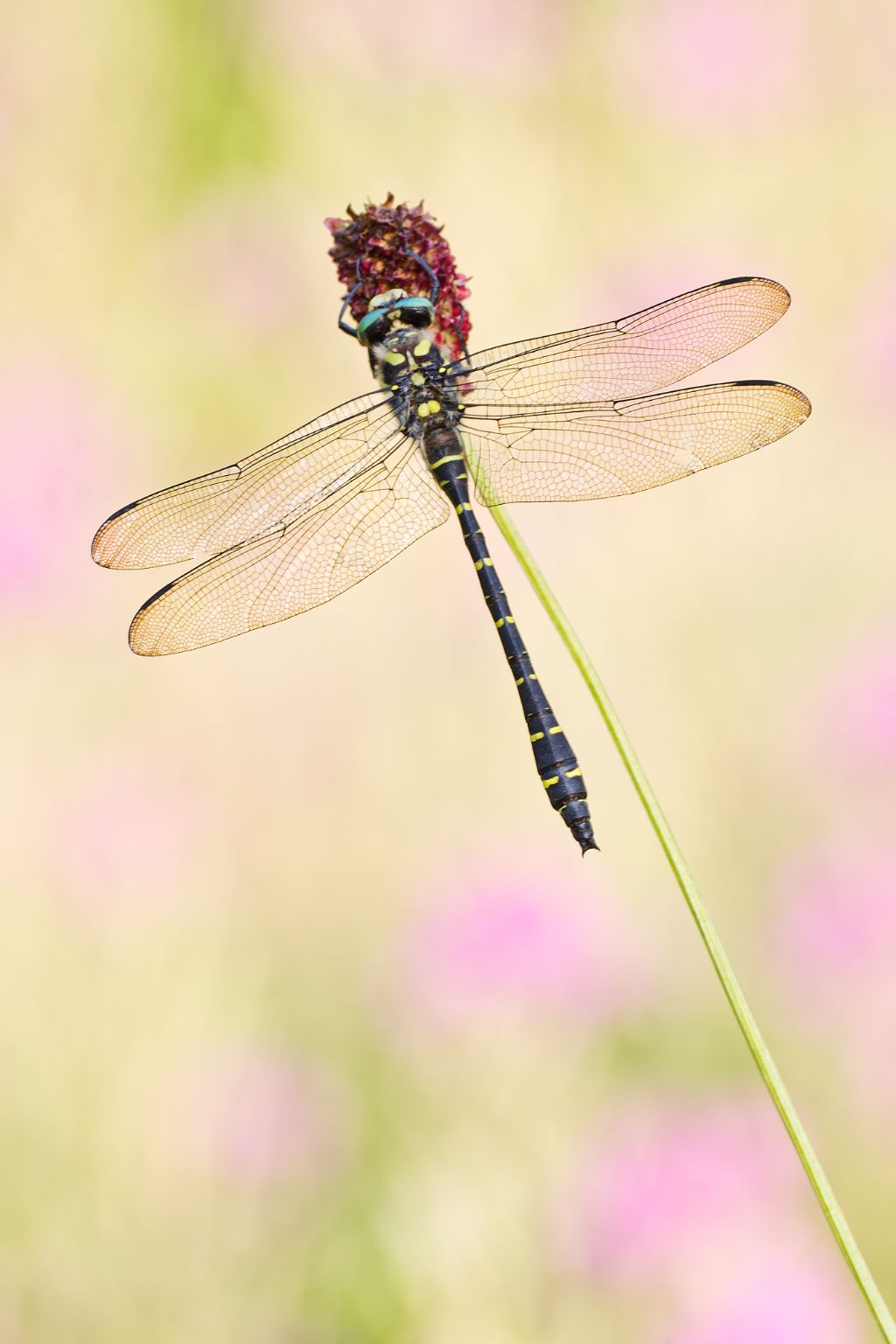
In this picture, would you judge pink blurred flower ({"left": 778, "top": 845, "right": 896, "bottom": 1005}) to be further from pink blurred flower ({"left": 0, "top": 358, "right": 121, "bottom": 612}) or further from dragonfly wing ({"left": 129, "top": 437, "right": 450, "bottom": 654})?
pink blurred flower ({"left": 0, "top": 358, "right": 121, "bottom": 612})

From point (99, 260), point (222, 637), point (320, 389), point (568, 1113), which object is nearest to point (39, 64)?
point (99, 260)

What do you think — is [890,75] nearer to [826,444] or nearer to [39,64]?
[826,444]

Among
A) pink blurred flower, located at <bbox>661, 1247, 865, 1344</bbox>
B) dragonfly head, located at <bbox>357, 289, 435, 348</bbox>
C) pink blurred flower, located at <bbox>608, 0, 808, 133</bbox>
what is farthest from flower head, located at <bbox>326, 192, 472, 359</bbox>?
pink blurred flower, located at <bbox>608, 0, 808, 133</bbox>

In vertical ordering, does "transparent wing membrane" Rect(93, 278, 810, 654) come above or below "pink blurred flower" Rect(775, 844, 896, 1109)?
above

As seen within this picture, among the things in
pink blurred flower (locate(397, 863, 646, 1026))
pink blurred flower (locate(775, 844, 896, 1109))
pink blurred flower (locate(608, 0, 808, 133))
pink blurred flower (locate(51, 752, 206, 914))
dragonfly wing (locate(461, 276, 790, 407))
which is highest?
pink blurred flower (locate(608, 0, 808, 133))

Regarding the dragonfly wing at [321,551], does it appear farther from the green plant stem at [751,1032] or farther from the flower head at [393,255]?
the green plant stem at [751,1032]

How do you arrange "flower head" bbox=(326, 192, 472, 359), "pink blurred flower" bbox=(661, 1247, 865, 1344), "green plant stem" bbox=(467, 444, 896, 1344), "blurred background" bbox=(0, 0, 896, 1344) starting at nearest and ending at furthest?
"green plant stem" bbox=(467, 444, 896, 1344), "flower head" bbox=(326, 192, 472, 359), "pink blurred flower" bbox=(661, 1247, 865, 1344), "blurred background" bbox=(0, 0, 896, 1344)

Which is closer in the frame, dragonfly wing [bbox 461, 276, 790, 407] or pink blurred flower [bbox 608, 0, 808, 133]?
dragonfly wing [bbox 461, 276, 790, 407]
